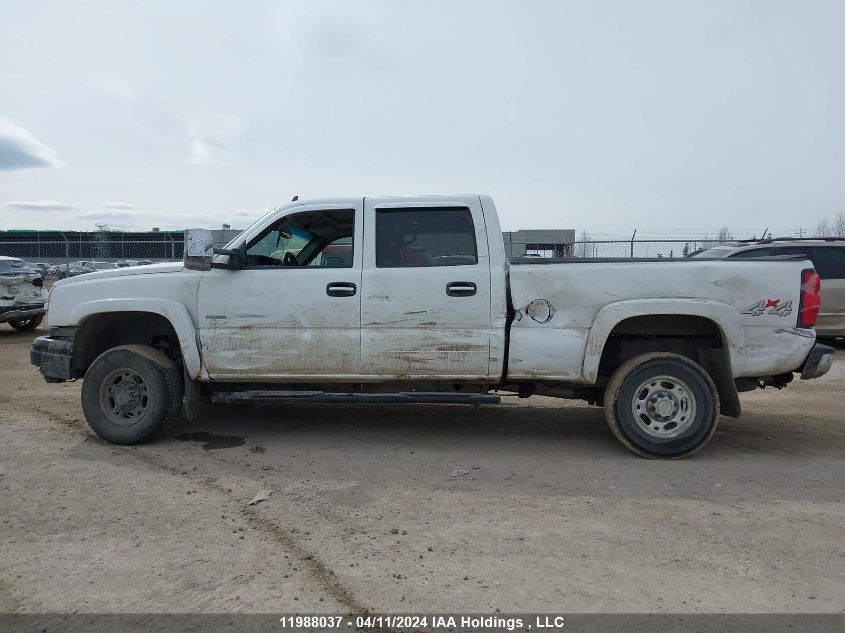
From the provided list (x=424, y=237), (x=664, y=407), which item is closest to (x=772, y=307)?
(x=664, y=407)

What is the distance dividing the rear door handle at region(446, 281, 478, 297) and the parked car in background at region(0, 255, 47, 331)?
11.1m

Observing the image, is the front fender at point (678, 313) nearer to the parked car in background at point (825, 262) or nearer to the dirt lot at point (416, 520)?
the dirt lot at point (416, 520)

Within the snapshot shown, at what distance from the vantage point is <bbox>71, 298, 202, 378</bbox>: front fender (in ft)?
17.0

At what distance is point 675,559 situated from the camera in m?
3.29

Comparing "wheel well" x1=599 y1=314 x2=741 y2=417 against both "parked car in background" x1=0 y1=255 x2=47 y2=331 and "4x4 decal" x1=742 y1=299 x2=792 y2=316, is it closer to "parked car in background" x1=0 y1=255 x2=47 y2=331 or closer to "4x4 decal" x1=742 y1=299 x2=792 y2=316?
"4x4 decal" x1=742 y1=299 x2=792 y2=316

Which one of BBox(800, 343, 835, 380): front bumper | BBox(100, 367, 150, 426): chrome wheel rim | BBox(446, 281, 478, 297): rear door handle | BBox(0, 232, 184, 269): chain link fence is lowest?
BBox(100, 367, 150, 426): chrome wheel rim

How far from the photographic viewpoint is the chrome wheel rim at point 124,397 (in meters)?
5.32

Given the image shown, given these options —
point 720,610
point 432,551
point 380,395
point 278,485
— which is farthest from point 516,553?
point 380,395

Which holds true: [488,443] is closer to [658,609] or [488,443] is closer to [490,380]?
[490,380]

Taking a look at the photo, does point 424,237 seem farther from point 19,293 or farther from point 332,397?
point 19,293

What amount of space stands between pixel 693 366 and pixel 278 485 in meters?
3.25

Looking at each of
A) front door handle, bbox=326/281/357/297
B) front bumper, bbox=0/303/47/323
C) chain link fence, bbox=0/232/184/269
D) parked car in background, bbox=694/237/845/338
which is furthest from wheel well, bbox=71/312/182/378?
chain link fence, bbox=0/232/184/269

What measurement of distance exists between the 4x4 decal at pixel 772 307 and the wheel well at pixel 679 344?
0.30m

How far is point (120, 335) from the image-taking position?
572cm
